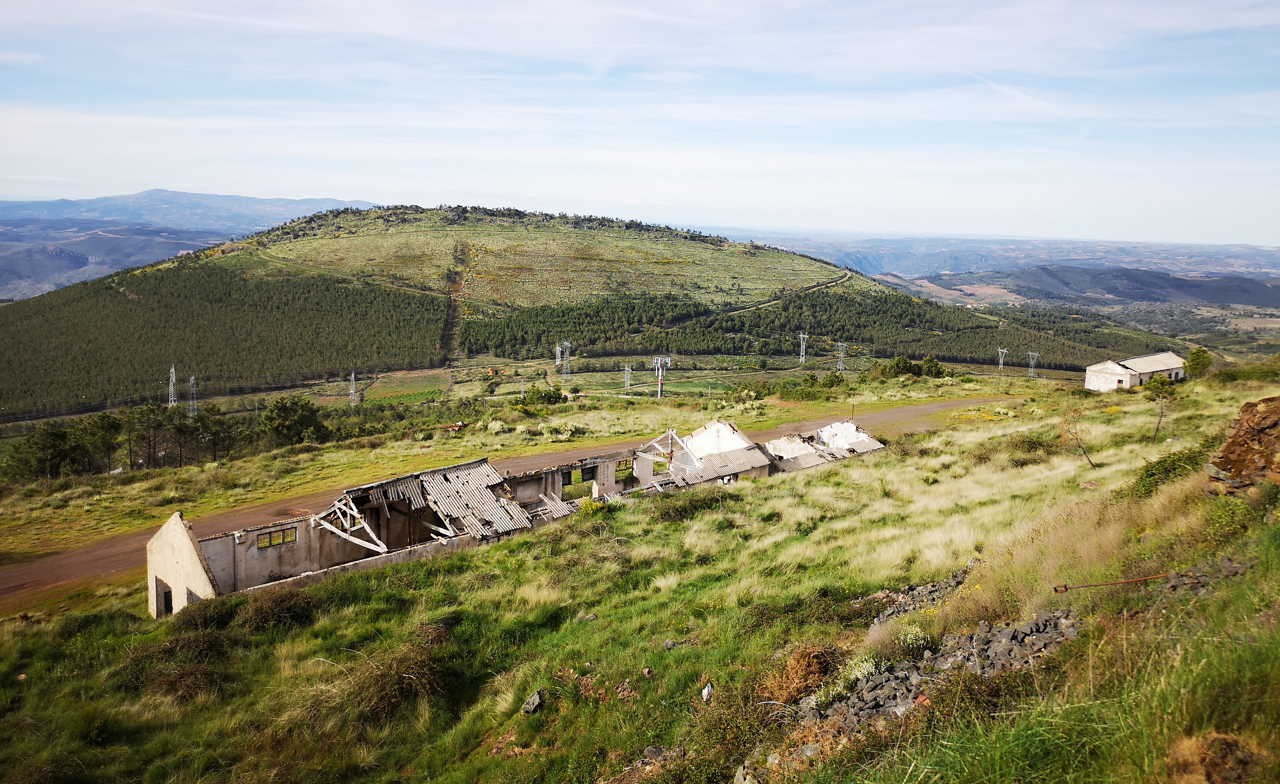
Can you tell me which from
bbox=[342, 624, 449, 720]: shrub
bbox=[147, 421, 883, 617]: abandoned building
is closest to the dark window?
bbox=[147, 421, 883, 617]: abandoned building

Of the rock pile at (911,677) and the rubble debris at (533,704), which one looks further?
the rubble debris at (533,704)

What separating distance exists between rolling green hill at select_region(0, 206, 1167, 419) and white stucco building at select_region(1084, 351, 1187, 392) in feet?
180

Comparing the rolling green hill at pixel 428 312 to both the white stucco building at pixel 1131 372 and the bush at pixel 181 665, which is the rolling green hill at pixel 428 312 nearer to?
the white stucco building at pixel 1131 372

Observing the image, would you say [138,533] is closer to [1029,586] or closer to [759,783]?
[759,783]

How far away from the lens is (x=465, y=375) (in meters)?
86.6

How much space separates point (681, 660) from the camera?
32.3 ft

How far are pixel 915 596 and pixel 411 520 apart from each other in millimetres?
14642

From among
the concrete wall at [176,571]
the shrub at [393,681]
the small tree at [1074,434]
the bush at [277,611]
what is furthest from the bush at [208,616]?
the small tree at [1074,434]

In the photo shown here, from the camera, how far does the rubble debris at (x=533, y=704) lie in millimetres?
9188

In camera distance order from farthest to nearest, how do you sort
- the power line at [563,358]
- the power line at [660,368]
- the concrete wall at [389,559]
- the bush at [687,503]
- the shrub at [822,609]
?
1. the power line at [563,358]
2. the power line at [660,368]
3. the bush at [687,503]
4. the concrete wall at [389,559]
5. the shrub at [822,609]

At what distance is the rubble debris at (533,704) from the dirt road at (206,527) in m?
17.5

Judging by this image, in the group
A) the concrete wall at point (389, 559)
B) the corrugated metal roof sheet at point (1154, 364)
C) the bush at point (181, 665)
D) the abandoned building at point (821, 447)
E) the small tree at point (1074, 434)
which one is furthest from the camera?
the corrugated metal roof sheet at point (1154, 364)

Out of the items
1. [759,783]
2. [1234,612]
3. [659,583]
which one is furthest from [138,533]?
[1234,612]

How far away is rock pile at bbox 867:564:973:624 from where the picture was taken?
A: 988 centimetres
